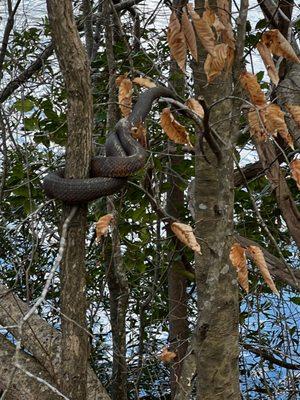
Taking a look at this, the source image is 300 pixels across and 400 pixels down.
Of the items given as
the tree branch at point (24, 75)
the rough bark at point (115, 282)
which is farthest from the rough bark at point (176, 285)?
the tree branch at point (24, 75)

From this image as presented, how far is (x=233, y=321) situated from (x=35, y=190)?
1347 mm

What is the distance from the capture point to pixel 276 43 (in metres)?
1.93

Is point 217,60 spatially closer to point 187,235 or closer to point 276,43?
point 276,43

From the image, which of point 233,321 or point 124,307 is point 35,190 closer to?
point 124,307

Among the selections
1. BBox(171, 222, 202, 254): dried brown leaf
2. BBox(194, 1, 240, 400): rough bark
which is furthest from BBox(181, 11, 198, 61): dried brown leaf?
BBox(194, 1, 240, 400): rough bark

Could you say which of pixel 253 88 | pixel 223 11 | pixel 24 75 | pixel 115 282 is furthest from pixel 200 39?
pixel 115 282

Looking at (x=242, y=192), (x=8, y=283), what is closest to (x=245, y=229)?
(x=242, y=192)

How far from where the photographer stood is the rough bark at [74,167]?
171cm

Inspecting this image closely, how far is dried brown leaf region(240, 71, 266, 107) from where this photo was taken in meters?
1.96

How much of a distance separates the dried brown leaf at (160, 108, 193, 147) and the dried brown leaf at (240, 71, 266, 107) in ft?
0.69

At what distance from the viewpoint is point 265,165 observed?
3.24 meters

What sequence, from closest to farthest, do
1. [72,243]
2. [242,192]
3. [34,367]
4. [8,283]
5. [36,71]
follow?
[72,243]
[34,367]
[242,192]
[36,71]
[8,283]

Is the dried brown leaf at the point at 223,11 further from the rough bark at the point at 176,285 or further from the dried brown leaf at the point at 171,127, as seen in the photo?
the rough bark at the point at 176,285

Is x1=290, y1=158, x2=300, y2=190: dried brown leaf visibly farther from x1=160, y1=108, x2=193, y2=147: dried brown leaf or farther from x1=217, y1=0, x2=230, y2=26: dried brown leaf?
x1=217, y1=0, x2=230, y2=26: dried brown leaf
